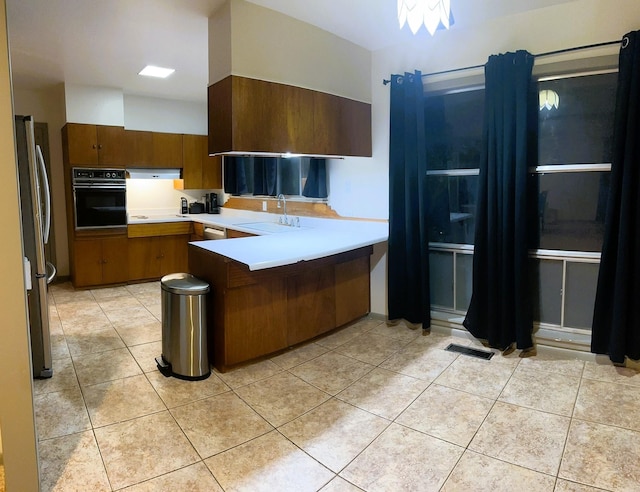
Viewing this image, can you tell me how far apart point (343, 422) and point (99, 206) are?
444 centimetres

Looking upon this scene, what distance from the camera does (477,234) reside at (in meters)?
3.31

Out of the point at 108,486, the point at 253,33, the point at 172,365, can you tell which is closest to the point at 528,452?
the point at 108,486

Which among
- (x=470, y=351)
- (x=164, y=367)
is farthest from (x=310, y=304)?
(x=470, y=351)

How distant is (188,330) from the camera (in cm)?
288

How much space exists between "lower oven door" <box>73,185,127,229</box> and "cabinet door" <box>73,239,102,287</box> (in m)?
0.24

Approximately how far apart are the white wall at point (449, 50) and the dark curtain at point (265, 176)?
103 cm

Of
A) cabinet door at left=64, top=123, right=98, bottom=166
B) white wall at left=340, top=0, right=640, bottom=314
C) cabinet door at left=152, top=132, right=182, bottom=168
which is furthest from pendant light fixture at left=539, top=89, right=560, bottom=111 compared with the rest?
cabinet door at left=64, top=123, right=98, bottom=166

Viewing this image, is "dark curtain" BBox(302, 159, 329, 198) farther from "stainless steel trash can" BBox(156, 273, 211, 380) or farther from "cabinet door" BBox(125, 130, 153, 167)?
"cabinet door" BBox(125, 130, 153, 167)

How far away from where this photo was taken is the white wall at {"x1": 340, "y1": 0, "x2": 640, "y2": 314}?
284 centimetres

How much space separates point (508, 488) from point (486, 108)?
261 cm

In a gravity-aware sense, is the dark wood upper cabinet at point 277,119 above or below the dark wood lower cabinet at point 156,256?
above

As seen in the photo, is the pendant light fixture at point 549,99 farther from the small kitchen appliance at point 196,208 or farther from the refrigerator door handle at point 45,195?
the small kitchen appliance at point 196,208

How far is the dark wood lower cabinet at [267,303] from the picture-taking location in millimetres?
2906

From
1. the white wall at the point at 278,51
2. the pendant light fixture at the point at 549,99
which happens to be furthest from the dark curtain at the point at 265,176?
the pendant light fixture at the point at 549,99
